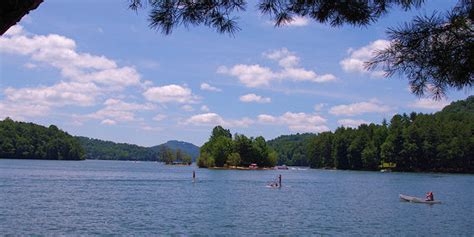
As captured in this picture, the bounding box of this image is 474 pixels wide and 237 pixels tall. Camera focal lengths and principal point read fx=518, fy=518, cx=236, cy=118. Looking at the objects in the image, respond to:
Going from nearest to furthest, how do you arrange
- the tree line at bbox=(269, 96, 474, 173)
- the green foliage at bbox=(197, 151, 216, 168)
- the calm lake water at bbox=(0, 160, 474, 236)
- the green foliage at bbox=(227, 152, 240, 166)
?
1. the calm lake water at bbox=(0, 160, 474, 236)
2. the tree line at bbox=(269, 96, 474, 173)
3. the green foliage at bbox=(227, 152, 240, 166)
4. the green foliage at bbox=(197, 151, 216, 168)

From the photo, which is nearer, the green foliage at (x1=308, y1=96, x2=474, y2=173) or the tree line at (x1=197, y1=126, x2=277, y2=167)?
the green foliage at (x1=308, y1=96, x2=474, y2=173)

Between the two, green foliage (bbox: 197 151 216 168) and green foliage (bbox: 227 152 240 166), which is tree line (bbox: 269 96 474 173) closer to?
green foliage (bbox: 227 152 240 166)

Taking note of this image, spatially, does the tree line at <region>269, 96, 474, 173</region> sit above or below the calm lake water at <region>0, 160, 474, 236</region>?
above

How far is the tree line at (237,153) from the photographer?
178500 millimetres

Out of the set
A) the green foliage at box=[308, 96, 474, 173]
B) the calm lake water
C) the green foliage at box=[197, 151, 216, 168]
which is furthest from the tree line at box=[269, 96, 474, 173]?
the calm lake water

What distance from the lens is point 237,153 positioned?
17750 cm

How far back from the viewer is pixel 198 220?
117ft

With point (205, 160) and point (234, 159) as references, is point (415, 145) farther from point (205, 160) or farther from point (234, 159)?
point (205, 160)

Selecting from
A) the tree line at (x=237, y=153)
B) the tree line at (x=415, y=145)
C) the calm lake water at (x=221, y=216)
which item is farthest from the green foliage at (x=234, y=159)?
the calm lake water at (x=221, y=216)

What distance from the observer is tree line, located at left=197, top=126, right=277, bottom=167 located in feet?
586

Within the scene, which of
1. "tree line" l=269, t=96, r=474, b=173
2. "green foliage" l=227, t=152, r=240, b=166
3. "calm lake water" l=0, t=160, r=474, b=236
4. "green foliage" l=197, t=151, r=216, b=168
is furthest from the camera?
"green foliage" l=197, t=151, r=216, b=168

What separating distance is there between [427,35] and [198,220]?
29779mm

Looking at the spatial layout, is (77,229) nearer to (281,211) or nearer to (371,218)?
(281,211)

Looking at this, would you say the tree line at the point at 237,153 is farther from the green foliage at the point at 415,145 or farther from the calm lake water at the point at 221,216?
the calm lake water at the point at 221,216
